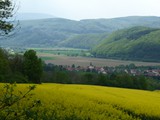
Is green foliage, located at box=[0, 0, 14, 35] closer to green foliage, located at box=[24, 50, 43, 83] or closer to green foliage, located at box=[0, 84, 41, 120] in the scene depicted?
green foliage, located at box=[0, 84, 41, 120]

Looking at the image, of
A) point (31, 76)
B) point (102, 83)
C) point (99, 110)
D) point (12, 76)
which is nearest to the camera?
point (99, 110)

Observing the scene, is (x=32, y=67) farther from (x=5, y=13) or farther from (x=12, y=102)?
(x=12, y=102)

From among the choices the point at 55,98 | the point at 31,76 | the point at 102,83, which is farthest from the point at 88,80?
the point at 55,98

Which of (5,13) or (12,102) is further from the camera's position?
(5,13)

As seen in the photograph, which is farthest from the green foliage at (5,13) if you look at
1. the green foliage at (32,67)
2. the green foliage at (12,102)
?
the green foliage at (32,67)

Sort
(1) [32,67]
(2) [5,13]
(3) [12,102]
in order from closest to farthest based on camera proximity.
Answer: (3) [12,102], (2) [5,13], (1) [32,67]

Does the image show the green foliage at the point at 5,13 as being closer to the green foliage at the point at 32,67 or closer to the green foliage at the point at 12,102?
the green foliage at the point at 12,102

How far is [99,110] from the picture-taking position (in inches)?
853

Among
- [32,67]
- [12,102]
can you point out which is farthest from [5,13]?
[32,67]

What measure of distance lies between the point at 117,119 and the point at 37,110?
4948 millimetres

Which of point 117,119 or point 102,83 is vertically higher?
point 117,119

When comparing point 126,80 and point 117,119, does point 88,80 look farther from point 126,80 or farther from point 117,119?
point 117,119

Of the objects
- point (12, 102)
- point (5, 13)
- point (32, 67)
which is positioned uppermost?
point (5, 13)

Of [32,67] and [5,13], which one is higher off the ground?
[5,13]
